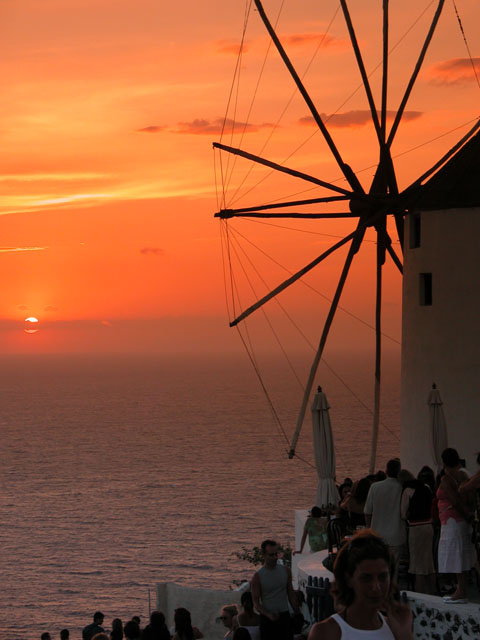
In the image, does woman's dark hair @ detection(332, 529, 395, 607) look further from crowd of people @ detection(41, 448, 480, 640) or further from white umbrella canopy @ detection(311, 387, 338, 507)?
white umbrella canopy @ detection(311, 387, 338, 507)

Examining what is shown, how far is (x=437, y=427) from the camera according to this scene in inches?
835

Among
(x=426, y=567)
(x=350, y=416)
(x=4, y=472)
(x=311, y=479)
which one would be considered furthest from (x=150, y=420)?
(x=426, y=567)

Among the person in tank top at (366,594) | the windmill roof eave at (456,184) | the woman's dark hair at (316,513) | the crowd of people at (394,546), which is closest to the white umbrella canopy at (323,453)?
the woman's dark hair at (316,513)

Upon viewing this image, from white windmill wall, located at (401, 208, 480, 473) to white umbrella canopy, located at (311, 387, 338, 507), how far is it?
10.8 feet

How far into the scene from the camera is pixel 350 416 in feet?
530

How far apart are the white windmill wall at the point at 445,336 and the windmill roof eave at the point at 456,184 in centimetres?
20

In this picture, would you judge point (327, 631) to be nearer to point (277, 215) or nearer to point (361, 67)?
point (277, 215)

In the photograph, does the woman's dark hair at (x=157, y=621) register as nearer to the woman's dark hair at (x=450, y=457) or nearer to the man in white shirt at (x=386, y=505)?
the man in white shirt at (x=386, y=505)

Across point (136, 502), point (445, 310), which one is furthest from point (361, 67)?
point (136, 502)

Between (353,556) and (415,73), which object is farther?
(415,73)

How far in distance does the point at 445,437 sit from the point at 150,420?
14529 centimetres

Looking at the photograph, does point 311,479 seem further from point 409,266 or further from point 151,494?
point 409,266

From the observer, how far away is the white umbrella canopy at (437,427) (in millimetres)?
20875

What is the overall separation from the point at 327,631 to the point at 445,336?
60.2ft
